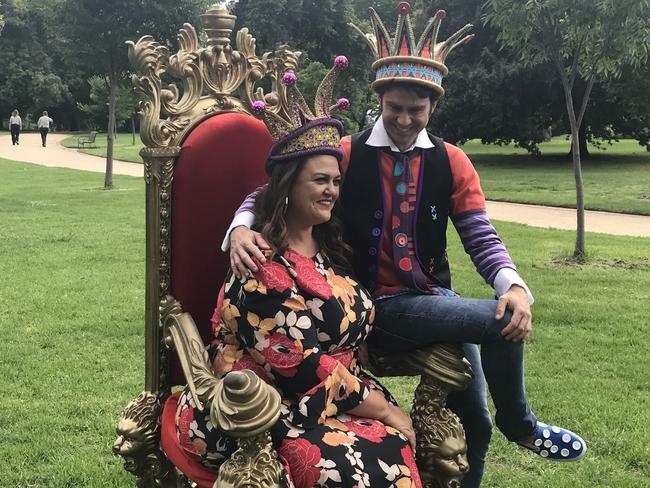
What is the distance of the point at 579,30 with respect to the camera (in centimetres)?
709

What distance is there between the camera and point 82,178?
16.4m

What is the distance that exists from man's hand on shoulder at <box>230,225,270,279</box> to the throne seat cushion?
589mm

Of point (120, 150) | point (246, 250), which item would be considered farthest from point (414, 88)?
point (120, 150)

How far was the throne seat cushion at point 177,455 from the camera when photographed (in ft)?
6.89

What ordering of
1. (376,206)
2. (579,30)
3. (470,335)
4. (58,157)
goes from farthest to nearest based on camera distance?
1. (58,157)
2. (579,30)
3. (376,206)
4. (470,335)

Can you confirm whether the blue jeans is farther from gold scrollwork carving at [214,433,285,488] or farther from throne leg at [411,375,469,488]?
gold scrollwork carving at [214,433,285,488]

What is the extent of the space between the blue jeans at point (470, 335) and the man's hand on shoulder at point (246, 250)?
1.69ft

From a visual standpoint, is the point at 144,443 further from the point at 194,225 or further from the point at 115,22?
the point at 115,22

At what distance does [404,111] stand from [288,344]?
0.85 meters

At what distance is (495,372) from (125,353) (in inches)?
123

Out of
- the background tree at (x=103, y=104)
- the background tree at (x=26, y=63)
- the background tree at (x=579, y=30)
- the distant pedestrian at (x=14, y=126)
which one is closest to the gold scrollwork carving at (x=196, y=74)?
the background tree at (x=579, y=30)

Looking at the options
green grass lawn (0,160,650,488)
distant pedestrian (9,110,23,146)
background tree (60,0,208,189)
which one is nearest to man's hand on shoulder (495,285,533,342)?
green grass lawn (0,160,650,488)

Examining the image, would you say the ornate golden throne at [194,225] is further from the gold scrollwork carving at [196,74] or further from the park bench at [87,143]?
the park bench at [87,143]

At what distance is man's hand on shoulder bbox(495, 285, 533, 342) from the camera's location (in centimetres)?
211
